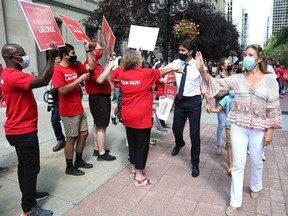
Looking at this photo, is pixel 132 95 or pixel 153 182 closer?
pixel 132 95

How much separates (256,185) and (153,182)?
1355mm

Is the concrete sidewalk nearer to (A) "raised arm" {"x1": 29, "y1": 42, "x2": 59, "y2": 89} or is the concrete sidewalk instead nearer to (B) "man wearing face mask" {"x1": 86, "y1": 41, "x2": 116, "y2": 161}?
(B) "man wearing face mask" {"x1": 86, "y1": 41, "x2": 116, "y2": 161}

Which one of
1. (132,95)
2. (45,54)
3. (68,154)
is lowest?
(68,154)

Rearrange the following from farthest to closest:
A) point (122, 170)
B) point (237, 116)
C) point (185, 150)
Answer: point (185, 150)
point (122, 170)
point (237, 116)

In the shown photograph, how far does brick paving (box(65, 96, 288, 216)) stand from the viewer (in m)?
3.04

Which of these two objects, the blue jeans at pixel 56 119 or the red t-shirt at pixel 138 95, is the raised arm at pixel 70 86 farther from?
the blue jeans at pixel 56 119

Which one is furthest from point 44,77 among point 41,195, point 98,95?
point 98,95

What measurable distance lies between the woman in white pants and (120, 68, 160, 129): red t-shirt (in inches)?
27.6

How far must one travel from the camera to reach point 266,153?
500cm

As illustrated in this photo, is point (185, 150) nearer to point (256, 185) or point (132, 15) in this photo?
point (256, 185)

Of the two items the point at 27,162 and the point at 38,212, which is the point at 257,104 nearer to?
the point at 27,162

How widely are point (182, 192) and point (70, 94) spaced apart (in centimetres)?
202

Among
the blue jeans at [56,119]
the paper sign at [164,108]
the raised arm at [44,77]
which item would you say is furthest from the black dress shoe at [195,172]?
the blue jeans at [56,119]

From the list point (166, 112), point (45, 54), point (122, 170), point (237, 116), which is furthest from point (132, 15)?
point (237, 116)
